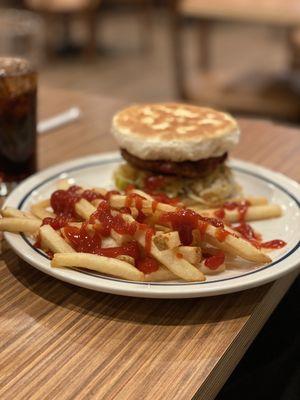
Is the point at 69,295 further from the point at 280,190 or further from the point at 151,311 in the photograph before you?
the point at 280,190

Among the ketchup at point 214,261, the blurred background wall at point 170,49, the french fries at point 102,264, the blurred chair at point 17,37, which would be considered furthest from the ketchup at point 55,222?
the blurred background wall at point 170,49

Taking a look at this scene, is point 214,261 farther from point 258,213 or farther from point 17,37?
point 17,37

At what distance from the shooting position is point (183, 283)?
100cm

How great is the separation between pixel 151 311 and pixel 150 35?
271 inches

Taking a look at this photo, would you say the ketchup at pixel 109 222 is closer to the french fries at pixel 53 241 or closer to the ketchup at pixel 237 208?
the french fries at pixel 53 241

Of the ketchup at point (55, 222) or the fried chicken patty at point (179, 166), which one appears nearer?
the ketchup at point (55, 222)

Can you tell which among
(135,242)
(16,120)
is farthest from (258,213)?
(16,120)

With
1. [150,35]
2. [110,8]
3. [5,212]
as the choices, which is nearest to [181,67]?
[5,212]

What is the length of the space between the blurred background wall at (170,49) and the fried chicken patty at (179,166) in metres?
1.37

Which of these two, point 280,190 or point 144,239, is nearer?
point 144,239

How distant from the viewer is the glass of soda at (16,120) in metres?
1.43

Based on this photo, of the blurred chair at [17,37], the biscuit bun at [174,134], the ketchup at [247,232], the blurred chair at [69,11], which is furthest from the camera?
the blurred chair at [69,11]

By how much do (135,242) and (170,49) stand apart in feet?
20.3

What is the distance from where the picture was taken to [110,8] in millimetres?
9047
